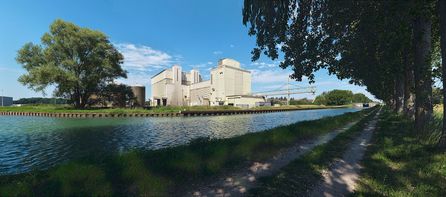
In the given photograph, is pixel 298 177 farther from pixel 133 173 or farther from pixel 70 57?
pixel 70 57

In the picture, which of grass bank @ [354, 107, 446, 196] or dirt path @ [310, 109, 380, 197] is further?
dirt path @ [310, 109, 380, 197]

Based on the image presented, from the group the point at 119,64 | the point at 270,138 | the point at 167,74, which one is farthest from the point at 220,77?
the point at 270,138

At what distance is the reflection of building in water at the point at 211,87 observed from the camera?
465ft

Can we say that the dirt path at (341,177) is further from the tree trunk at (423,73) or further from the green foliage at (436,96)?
the green foliage at (436,96)

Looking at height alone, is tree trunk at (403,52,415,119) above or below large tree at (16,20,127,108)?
below

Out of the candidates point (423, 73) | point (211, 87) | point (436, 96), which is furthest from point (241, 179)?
point (211, 87)

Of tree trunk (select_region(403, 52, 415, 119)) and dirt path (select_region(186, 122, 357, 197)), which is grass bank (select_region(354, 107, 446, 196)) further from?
tree trunk (select_region(403, 52, 415, 119))

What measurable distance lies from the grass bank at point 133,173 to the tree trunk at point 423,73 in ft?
26.2

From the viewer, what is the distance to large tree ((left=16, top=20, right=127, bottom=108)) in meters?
50.0

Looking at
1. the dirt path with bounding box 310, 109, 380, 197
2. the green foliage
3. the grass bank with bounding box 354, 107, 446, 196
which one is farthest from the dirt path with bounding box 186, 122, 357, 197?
the green foliage

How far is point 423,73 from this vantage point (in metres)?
9.67

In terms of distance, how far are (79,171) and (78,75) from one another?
5841 centimetres

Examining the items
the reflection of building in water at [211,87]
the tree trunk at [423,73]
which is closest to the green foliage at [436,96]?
the tree trunk at [423,73]

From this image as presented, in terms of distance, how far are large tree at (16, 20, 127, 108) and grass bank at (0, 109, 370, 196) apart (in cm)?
5186
